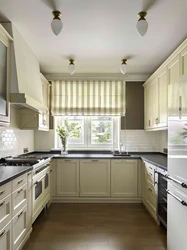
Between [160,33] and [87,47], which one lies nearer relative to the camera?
[160,33]

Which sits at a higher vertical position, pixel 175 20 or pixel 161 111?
pixel 175 20

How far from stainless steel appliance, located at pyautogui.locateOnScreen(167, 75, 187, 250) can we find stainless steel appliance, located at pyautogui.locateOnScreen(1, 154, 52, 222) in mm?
1656

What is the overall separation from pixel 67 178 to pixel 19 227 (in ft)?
6.25

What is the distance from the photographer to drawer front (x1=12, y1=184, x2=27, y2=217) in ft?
7.31

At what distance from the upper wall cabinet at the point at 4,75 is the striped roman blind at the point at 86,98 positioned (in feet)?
6.84

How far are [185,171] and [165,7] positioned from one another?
5.38 ft

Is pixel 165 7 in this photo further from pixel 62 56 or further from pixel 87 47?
pixel 62 56

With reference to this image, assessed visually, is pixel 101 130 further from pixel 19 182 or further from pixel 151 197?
pixel 19 182

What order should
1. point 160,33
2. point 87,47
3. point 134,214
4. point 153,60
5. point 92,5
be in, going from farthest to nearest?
point 153,60 → point 134,214 → point 87,47 → point 160,33 → point 92,5

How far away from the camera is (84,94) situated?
484 centimetres

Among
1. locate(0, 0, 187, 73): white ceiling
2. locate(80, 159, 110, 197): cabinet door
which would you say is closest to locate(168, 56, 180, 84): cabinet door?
locate(0, 0, 187, 73): white ceiling

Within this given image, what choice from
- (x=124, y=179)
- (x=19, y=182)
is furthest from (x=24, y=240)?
(x=124, y=179)

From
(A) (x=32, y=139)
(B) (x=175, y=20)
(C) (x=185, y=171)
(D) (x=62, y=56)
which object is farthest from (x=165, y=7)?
(A) (x=32, y=139)

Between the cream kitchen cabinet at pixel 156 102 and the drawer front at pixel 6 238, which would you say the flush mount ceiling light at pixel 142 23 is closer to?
the cream kitchen cabinet at pixel 156 102
